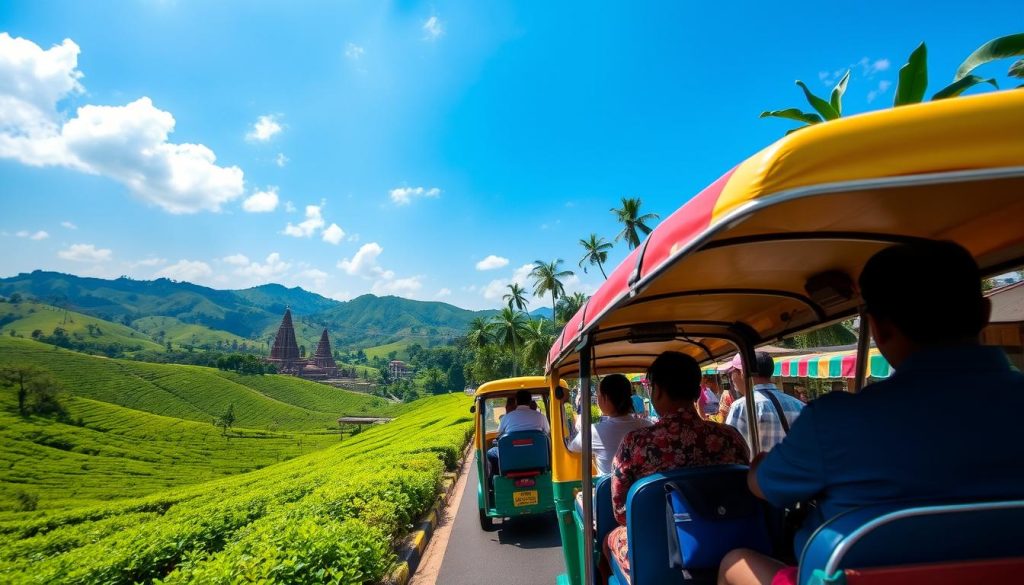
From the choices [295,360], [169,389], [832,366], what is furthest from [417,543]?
[295,360]

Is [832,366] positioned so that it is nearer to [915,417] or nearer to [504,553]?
[504,553]

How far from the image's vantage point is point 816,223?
2.01 meters

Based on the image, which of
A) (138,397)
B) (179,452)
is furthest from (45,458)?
(138,397)

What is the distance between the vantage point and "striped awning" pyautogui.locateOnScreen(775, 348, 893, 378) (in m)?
7.85

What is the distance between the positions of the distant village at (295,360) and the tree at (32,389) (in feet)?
291

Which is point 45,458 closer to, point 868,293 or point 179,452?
point 179,452

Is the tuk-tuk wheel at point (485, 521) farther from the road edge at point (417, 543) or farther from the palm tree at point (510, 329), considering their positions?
the palm tree at point (510, 329)

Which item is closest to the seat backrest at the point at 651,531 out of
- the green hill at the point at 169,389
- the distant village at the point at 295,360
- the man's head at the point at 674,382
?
the man's head at the point at 674,382

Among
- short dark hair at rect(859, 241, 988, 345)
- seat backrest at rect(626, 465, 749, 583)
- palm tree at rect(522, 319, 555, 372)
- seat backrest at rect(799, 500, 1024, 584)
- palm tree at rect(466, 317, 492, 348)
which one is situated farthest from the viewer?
palm tree at rect(466, 317, 492, 348)

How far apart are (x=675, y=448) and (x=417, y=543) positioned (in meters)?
4.89

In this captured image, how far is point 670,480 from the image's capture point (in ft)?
7.66

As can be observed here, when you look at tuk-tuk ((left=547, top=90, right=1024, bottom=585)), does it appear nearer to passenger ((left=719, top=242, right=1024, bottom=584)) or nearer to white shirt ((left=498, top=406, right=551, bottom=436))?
passenger ((left=719, top=242, right=1024, bottom=584))

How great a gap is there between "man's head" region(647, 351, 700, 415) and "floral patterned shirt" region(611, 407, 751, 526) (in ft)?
0.32

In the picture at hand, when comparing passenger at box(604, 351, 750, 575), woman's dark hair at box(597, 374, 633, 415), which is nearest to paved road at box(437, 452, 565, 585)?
woman's dark hair at box(597, 374, 633, 415)
